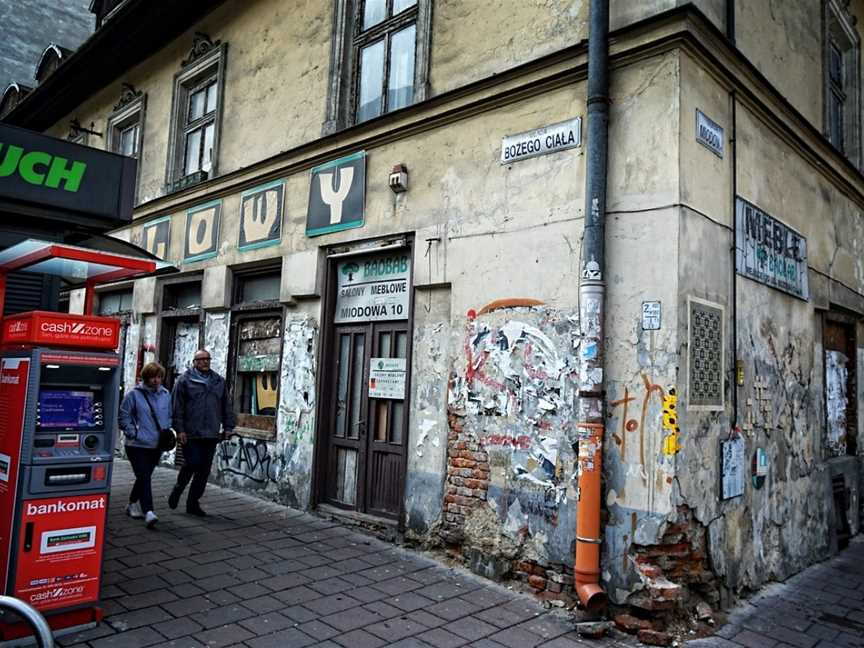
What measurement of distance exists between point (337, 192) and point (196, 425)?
305cm

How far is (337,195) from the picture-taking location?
730 centimetres

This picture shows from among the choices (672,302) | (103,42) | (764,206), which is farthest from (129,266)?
(103,42)

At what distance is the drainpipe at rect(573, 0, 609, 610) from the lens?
4523 mm

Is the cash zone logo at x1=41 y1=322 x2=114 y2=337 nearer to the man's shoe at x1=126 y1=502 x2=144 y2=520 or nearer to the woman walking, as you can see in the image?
the woman walking

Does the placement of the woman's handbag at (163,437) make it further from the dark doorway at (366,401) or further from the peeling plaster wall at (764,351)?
the peeling plaster wall at (764,351)

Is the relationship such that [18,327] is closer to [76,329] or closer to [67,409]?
[76,329]

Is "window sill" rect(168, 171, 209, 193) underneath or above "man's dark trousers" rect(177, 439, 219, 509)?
above

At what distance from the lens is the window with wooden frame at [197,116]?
9.62 m

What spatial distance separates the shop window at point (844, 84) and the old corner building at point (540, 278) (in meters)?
0.05

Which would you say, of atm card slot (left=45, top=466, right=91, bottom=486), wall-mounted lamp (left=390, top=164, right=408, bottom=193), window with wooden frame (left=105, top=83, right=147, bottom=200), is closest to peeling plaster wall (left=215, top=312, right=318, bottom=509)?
wall-mounted lamp (left=390, top=164, right=408, bottom=193)

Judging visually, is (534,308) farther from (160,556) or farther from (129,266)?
(160,556)

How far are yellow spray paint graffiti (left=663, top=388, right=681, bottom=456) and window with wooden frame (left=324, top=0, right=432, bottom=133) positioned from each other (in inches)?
161

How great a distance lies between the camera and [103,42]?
38.3 feet

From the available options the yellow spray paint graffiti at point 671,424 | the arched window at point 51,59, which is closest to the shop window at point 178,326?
the yellow spray paint graffiti at point 671,424
